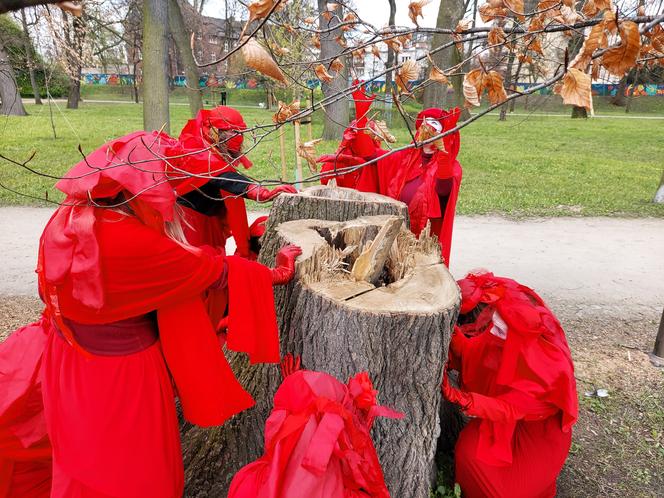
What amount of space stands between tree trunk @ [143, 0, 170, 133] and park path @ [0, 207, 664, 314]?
6.66ft

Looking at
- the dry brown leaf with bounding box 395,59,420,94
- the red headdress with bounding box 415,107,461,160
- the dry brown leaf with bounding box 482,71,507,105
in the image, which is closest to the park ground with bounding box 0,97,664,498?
the dry brown leaf with bounding box 482,71,507,105

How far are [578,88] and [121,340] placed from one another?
1719 mm

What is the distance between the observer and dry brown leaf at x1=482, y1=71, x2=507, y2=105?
1889 mm

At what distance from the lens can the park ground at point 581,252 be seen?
3270 mm

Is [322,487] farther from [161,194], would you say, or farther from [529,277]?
[529,277]

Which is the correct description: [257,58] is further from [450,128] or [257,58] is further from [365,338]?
[450,128]

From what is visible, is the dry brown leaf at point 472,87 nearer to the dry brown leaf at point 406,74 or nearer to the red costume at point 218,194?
the dry brown leaf at point 406,74

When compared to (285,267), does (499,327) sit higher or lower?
lower

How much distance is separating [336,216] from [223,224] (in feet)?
2.63

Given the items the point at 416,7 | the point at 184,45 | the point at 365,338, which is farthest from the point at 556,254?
the point at 184,45

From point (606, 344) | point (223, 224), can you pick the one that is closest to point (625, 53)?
point (223, 224)

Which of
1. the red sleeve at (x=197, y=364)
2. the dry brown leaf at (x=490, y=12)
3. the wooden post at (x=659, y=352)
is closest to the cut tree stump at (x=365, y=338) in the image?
the red sleeve at (x=197, y=364)

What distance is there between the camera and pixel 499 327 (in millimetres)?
2512

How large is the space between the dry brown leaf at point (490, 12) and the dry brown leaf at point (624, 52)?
0.90 meters
